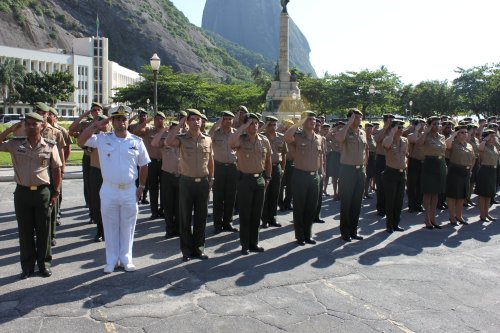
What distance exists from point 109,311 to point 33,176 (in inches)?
72.0

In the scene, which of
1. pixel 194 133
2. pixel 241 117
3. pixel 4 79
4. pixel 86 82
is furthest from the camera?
pixel 86 82

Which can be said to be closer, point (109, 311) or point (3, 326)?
point (3, 326)

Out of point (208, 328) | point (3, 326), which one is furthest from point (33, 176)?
point (208, 328)

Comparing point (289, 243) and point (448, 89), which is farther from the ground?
point (448, 89)

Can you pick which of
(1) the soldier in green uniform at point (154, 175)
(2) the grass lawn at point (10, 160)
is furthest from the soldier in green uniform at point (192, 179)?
(2) the grass lawn at point (10, 160)

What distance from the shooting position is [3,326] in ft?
13.2

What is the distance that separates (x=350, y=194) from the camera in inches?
289

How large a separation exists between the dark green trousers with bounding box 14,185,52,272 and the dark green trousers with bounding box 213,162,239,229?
308cm

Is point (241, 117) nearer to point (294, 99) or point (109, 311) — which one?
point (109, 311)

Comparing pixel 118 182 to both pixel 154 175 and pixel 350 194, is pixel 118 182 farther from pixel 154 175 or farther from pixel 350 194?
pixel 350 194

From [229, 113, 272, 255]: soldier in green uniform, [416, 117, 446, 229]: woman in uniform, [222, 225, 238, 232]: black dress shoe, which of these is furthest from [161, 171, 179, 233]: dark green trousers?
[416, 117, 446, 229]: woman in uniform

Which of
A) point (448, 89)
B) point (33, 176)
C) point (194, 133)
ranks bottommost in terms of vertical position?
point (33, 176)

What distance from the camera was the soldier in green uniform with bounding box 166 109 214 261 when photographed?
19.9 feet

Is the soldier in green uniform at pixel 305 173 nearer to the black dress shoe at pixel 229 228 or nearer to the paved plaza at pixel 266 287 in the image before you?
the paved plaza at pixel 266 287
